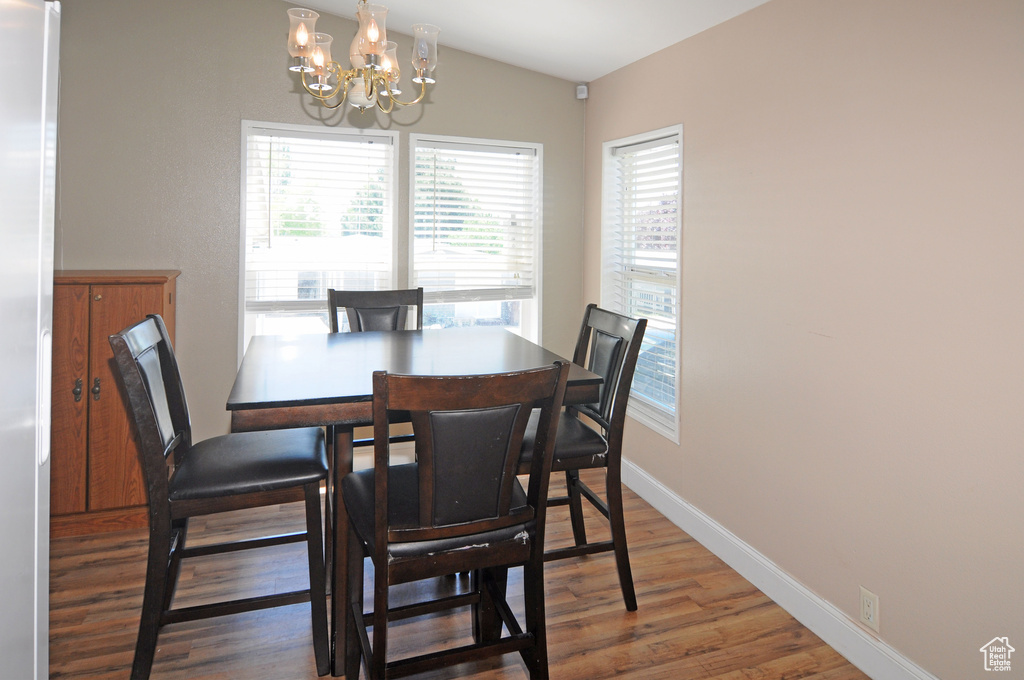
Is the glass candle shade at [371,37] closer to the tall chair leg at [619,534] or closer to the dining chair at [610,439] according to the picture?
the dining chair at [610,439]

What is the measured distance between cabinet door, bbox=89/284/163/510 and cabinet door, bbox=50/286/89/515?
3 cm

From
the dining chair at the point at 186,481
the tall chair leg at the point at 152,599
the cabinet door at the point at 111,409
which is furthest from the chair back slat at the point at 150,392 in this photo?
the cabinet door at the point at 111,409

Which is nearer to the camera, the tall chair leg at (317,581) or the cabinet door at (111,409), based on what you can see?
the tall chair leg at (317,581)

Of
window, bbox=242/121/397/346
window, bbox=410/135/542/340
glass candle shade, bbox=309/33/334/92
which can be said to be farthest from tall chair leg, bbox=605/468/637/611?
window, bbox=242/121/397/346

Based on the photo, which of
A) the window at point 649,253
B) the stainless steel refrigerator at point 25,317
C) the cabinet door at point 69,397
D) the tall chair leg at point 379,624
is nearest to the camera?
the stainless steel refrigerator at point 25,317

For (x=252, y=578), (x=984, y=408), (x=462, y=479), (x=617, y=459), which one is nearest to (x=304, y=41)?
(x=462, y=479)

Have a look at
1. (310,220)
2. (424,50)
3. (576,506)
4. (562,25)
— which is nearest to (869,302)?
(576,506)

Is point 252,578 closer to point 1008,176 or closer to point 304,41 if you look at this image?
point 304,41

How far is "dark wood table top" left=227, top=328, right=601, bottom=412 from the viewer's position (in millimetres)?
1971

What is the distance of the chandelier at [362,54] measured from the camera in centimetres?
219

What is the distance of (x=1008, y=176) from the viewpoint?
1754mm

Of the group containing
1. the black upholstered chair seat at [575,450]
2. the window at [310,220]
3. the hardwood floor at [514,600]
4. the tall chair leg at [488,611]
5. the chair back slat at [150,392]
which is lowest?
the hardwood floor at [514,600]

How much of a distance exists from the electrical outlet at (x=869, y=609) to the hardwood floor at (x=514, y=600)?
0.17 m

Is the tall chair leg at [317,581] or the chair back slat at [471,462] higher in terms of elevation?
the chair back slat at [471,462]
